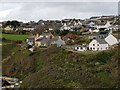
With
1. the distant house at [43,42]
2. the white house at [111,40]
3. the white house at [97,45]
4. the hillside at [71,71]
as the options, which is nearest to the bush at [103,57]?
the hillside at [71,71]

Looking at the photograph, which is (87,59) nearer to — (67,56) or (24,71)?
(67,56)

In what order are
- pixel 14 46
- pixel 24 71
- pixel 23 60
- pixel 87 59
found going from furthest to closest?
pixel 14 46, pixel 23 60, pixel 24 71, pixel 87 59

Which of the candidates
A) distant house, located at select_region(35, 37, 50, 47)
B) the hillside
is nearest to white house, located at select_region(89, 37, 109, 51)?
the hillside

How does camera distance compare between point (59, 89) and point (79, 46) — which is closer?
point (59, 89)

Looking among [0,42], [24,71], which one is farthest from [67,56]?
[0,42]

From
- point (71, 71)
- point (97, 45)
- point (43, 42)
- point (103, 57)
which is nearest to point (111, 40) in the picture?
point (97, 45)

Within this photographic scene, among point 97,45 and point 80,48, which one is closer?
point 80,48

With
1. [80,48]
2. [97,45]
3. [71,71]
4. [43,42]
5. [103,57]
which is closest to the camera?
[71,71]

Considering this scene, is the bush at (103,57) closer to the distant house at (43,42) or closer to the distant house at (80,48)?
the distant house at (80,48)

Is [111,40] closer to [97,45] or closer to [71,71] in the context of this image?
[97,45]
